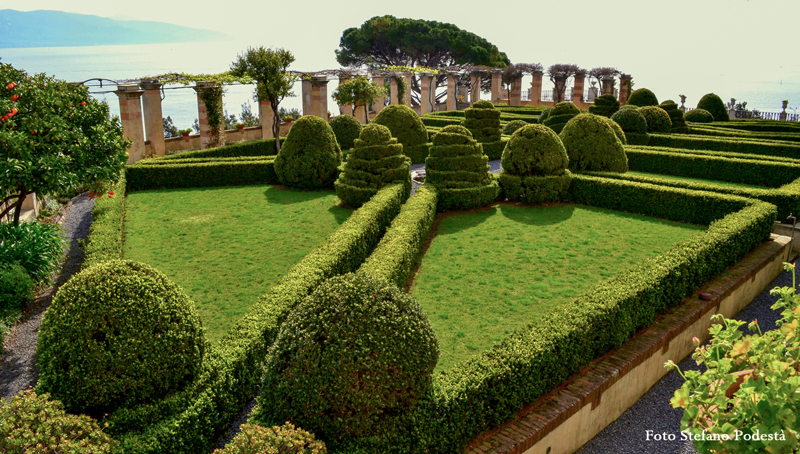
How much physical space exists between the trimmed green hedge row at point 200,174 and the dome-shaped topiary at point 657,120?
17.3 metres

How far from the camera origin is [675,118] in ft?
88.1

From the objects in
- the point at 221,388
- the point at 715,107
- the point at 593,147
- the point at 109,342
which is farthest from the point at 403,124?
the point at 715,107

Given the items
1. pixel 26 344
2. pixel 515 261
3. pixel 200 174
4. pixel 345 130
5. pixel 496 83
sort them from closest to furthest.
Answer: pixel 26 344, pixel 515 261, pixel 200 174, pixel 345 130, pixel 496 83

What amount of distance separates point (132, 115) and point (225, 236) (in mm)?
11463

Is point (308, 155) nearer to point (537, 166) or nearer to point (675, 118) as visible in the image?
A: point (537, 166)

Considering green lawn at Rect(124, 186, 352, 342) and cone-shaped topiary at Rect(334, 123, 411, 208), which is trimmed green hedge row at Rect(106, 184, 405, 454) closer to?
green lawn at Rect(124, 186, 352, 342)

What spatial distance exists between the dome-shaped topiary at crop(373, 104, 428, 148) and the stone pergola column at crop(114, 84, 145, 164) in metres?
9.43

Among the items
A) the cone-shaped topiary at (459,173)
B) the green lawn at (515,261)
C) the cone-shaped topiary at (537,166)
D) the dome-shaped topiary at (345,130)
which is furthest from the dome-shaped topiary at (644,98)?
the cone-shaped topiary at (459,173)

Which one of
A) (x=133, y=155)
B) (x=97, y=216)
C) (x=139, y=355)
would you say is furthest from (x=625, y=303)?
(x=133, y=155)

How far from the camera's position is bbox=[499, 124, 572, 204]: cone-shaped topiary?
15469 millimetres

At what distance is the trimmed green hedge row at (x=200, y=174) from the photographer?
1816 centimetres

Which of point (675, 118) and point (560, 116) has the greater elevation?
point (560, 116)

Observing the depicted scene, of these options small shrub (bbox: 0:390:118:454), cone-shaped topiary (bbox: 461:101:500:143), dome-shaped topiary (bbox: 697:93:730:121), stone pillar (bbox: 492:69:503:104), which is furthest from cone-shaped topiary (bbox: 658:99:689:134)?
small shrub (bbox: 0:390:118:454)

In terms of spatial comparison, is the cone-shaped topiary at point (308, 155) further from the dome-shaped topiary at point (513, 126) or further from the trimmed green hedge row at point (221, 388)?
the dome-shaped topiary at point (513, 126)
